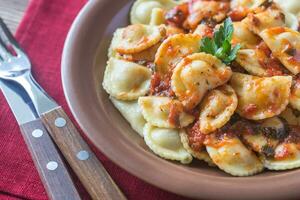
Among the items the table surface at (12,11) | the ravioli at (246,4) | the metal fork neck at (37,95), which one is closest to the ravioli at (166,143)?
the metal fork neck at (37,95)

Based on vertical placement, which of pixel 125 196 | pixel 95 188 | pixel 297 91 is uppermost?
pixel 297 91

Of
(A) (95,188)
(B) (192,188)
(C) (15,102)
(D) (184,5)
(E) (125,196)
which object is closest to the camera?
(B) (192,188)

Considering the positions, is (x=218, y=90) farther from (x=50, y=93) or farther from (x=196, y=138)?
(x=50, y=93)

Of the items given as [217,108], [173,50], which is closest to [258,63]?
[217,108]

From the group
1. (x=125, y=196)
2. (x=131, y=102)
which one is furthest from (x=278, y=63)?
(x=125, y=196)

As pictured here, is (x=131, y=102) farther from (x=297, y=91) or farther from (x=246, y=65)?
(x=297, y=91)

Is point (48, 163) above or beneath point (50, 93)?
above

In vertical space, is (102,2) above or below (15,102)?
above

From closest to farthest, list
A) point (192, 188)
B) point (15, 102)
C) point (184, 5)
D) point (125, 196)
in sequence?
point (192, 188)
point (125, 196)
point (15, 102)
point (184, 5)
